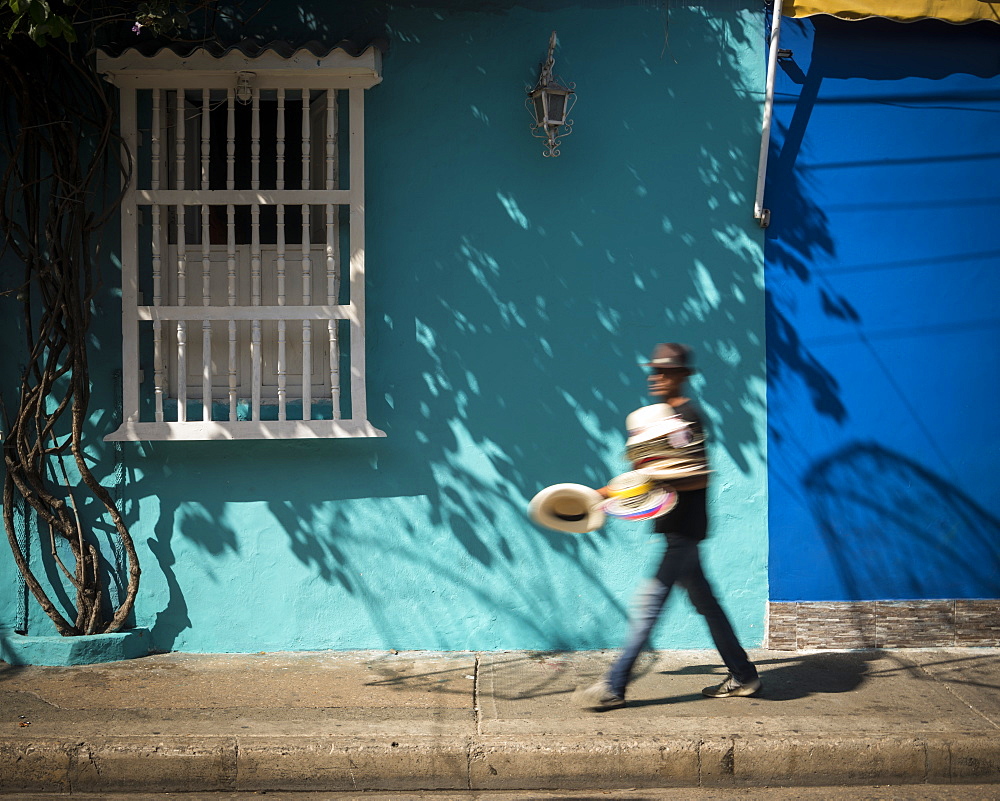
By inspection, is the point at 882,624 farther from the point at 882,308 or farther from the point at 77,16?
the point at 77,16

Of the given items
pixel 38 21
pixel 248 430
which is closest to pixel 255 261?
pixel 248 430

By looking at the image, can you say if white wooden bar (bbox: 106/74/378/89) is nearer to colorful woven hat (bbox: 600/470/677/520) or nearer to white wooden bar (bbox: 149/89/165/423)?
white wooden bar (bbox: 149/89/165/423)

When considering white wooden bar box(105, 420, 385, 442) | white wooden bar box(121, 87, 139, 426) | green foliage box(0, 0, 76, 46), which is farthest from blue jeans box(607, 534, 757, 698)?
green foliage box(0, 0, 76, 46)

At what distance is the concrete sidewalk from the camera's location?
3945 mm

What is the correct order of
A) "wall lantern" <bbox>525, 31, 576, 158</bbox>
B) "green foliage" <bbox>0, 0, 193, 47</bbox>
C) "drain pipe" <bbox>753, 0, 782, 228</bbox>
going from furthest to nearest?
"drain pipe" <bbox>753, 0, 782, 228</bbox> → "wall lantern" <bbox>525, 31, 576, 158</bbox> → "green foliage" <bbox>0, 0, 193, 47</bbox>

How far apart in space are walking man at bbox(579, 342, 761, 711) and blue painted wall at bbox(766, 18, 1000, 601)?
1.17 meters

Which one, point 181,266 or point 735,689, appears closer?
point 735,689

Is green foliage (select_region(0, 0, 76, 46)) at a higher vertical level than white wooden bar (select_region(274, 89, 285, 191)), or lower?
higher

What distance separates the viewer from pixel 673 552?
14.2 ft

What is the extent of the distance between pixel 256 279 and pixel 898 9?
145 inches

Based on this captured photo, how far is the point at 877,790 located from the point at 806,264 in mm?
2714

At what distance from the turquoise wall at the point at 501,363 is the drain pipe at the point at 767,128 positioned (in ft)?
0.33

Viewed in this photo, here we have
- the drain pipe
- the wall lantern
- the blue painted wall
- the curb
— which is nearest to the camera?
the curb

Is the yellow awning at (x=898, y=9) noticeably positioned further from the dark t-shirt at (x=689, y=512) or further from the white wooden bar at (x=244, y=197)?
the white wooden bar at (x=244, y=197)
